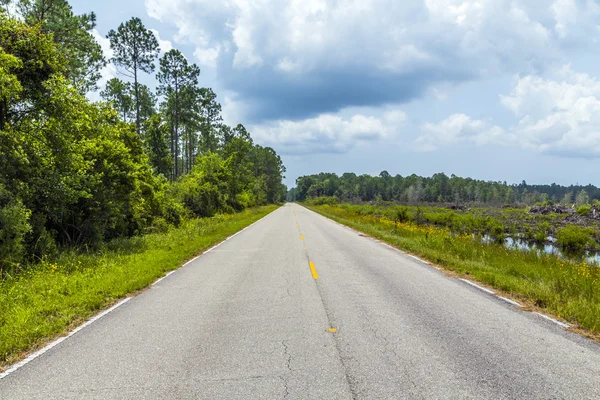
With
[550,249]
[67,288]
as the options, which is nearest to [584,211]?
[550,249]

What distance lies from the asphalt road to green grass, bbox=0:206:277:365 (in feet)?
1.66

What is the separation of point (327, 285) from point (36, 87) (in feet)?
34.6

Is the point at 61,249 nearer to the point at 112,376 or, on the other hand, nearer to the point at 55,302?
the point at 55,302

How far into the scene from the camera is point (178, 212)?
2430cm

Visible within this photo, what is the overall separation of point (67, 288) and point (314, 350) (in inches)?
234

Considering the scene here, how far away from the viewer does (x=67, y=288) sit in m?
7.48

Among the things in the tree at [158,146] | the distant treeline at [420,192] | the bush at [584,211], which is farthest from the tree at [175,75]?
the distant treeline at [420,192]

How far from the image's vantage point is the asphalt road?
11.9ft

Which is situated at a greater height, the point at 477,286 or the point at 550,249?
the point at 477,286

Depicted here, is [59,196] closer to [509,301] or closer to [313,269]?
[313,269]

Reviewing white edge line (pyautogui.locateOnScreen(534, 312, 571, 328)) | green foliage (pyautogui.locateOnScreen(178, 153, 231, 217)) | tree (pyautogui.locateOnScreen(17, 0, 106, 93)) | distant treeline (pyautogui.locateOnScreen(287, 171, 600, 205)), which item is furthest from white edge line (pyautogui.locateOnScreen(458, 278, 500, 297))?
distant treeline (pyautogui.locateOnScreen(287, 171, 600, 205))

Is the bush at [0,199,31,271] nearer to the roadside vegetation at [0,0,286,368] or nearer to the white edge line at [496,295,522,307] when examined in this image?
the roadside vegetation at [0,0,286,368]

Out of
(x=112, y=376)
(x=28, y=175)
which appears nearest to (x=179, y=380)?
(x=112, y=376)

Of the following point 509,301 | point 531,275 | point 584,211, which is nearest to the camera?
point 509,301
